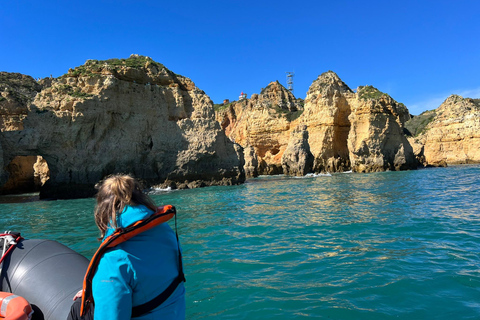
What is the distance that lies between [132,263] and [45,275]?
1325 mm

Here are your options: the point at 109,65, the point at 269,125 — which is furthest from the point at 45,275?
the point at 269,125

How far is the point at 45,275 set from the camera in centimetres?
255

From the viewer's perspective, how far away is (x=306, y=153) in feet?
118

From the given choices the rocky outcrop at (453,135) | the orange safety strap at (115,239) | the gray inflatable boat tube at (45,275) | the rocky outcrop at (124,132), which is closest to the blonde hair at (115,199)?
the orange safety strap at (115,239)

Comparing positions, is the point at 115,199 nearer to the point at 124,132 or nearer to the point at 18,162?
the point at 124,132

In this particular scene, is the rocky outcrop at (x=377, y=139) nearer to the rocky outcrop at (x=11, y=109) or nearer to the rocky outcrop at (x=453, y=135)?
the rocky outcrop at (x=453, y=135)

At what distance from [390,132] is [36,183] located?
36.8 metres

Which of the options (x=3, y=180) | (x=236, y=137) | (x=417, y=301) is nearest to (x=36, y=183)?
(x=3, y=180)

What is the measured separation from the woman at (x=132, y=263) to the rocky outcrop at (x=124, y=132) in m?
19.8

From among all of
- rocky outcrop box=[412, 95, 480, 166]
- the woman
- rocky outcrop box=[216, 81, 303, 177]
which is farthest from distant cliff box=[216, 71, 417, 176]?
the woman

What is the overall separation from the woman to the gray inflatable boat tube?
465 mm

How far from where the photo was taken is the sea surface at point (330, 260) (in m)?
3.88

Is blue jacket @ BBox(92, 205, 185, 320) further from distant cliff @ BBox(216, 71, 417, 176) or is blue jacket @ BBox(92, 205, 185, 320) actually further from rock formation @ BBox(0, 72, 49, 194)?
distant cliff @ BBox(216, 71, 417, 176)

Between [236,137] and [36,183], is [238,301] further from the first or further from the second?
[236,137]
